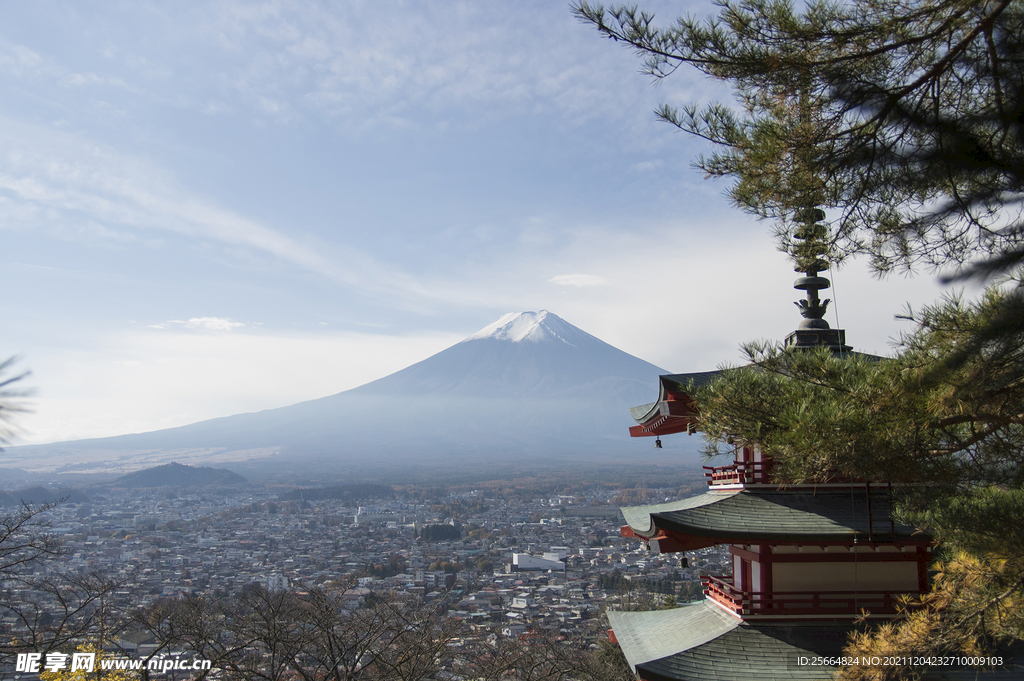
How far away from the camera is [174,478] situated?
6981 cm

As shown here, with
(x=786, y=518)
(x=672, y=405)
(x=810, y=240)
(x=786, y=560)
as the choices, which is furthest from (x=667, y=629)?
(x=810, y=240)

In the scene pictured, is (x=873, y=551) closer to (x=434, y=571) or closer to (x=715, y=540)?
(x=715, y=540)

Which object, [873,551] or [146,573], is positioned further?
[146,573]

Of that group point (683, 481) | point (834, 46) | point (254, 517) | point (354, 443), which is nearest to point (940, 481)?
point (834, 46)

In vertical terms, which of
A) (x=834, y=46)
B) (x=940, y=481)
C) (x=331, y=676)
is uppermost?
(x=834, y=46)

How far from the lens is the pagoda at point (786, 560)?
5496 millimetres

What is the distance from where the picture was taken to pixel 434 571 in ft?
86.0

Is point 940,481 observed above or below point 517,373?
below

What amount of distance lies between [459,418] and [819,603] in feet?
446

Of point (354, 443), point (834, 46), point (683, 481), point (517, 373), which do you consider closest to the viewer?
point (834, 46)

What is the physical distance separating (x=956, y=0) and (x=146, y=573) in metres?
27.4

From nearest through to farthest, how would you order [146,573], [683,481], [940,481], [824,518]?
1. [940,481]
2. [824,518]
3. [146,573]
4. [683,481]
